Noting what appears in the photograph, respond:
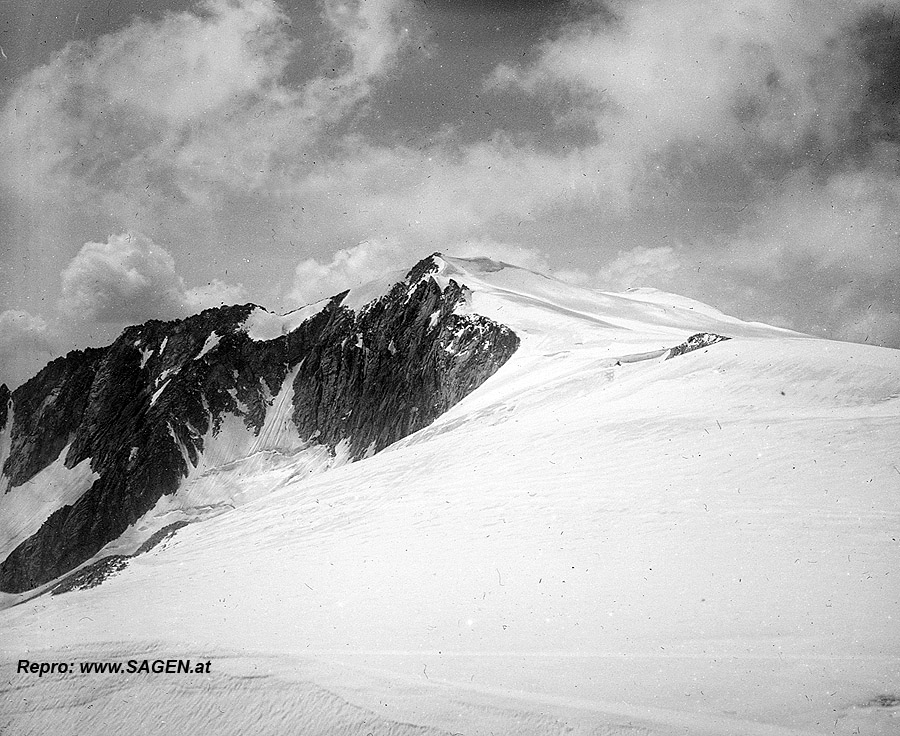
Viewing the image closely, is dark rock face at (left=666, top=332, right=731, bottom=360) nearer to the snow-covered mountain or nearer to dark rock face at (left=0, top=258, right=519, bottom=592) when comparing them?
the snow-covered mountain

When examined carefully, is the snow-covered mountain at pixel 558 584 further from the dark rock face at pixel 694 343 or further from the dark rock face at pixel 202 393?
the dark rock face at pixel 202 393

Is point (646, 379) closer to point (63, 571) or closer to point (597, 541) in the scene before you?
point (597, 541)

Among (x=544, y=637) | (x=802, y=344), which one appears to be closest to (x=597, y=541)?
(x=544, y=637)

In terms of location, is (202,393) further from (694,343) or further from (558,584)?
(558,584)

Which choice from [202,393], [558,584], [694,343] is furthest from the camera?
[202,393]

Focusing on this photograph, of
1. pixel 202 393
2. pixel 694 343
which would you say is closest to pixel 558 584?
pixel 694 343

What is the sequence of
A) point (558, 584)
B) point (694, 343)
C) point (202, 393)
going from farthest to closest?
point (202, 393) → point (694, 343) → point (558, 584)

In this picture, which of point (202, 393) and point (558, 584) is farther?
point (202, 393)


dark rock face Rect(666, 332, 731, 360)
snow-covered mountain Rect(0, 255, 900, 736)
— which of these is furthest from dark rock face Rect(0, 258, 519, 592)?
snow-covered mountain Rect(0, 255, 900, 736)
